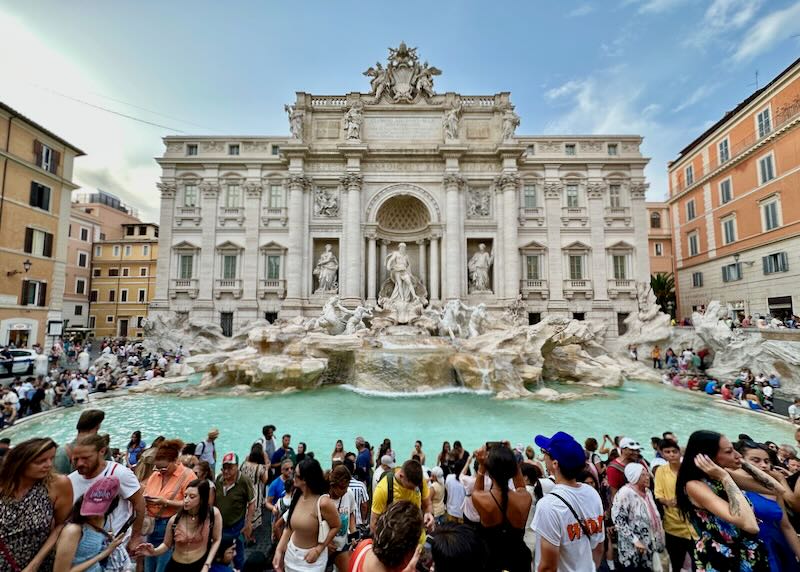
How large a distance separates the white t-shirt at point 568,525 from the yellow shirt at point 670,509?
1.20 m

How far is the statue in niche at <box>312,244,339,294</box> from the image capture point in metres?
20.8

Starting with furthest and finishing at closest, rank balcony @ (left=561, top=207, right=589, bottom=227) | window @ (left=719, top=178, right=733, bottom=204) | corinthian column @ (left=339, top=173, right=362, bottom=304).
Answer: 1. balcony @ (left=561, top=207, right=589, bottom=227)
2. window @ (left=719, top=178, right=733, bottom=204)
3. corinthian column @ (left=339, top=173, right=362, bottom=304)

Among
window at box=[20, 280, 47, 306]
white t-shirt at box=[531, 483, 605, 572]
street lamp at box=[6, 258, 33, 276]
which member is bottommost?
white t-shirt at box=[531, 483, 605, 572]

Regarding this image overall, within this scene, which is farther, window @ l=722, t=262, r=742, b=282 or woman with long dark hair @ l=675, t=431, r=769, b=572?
window @ l=722, t=262, r=742, b=282

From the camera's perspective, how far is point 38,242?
1730 centimetres

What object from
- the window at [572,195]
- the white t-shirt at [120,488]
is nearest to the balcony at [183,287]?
the white t-shirt at [120,488]

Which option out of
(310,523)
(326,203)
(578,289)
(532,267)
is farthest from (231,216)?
(310,523)

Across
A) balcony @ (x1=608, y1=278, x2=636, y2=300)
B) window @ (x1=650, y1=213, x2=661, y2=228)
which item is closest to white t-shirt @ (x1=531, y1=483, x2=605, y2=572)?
balcony @ (x1=608, y1=278, x2=636, y2=300)

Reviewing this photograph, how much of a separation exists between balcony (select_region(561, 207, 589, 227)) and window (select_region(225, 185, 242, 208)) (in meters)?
20.0

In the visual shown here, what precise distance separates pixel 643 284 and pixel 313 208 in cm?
2009

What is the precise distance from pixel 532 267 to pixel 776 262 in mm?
11184

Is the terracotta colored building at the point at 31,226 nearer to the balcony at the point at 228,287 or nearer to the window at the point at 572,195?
the balcony at the point at 228,287

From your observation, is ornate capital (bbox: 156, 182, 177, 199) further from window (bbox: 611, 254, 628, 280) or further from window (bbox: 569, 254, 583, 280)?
window (bbox: 611, 254, 628, 280)

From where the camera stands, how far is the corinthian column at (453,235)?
20.2m
